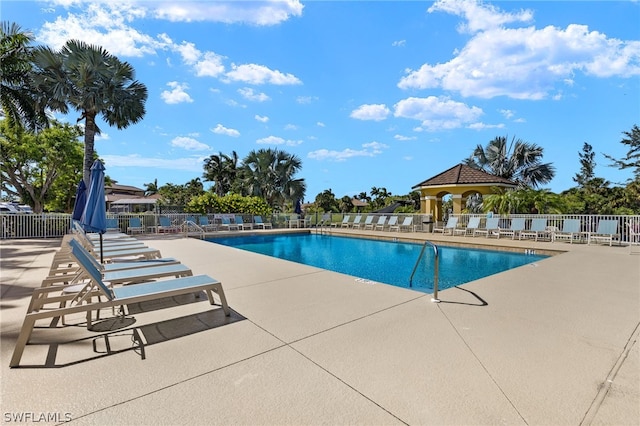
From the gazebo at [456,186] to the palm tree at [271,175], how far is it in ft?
35.4

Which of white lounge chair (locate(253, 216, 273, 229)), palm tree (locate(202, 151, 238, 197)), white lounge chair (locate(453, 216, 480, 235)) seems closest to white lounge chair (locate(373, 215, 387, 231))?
white lounge chair (locate(453, 216, 480, 235))

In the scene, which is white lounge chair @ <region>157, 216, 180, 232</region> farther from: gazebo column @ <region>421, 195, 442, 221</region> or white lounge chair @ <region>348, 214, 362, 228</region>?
gazebo column @ <region>421, 195, 442, 221</region>

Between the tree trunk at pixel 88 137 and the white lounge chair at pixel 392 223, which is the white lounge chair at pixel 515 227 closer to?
the white lounge chair at pixel 392 223

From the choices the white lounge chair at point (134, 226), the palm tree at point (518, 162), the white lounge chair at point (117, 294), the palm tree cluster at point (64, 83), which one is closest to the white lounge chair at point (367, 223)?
the white lounge chair at point (134, 226)

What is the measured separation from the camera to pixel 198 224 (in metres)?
17.3

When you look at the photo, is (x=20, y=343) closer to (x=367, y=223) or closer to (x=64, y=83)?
(x=64, y=83)

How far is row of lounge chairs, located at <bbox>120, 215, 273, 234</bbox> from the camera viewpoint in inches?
599

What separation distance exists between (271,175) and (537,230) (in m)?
19.1

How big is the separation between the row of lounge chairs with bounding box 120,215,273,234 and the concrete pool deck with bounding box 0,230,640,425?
11619 mm

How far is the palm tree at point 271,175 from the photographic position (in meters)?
26.0

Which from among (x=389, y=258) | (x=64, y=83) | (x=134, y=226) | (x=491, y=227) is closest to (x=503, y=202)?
(x=491, y=227)

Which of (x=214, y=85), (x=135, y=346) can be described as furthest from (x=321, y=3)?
(x=135, y=346)

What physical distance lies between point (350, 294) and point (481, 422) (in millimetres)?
2771

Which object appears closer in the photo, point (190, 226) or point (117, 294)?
point (117, 294)
